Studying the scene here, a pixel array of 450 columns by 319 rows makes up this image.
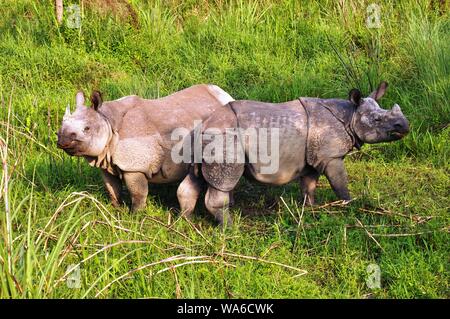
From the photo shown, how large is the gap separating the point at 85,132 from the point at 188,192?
1043 millimetres

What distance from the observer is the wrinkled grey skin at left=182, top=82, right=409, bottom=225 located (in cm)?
611

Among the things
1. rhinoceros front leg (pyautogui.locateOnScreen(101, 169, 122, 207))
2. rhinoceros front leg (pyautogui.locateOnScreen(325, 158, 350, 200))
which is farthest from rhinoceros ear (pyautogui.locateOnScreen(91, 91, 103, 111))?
rhinoceros front leg (pyautogui.locateOnScreen(325, 158, 350, 200))

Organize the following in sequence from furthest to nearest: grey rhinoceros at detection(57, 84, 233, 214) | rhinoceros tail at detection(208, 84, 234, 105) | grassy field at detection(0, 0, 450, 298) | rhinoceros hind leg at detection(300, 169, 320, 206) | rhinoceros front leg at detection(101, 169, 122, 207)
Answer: rhinoceros tail at detection(208, 84, 234, 105), rhinoceros front leg at detection(101, 169, 122, 207), rhinoceros hind leg at detection(300, 169, 320, 206), grey rhinoceros at detection(57, 84, 233, 214), grassy field at detection(0, 0, 450, 298)

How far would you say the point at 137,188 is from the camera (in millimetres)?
6449

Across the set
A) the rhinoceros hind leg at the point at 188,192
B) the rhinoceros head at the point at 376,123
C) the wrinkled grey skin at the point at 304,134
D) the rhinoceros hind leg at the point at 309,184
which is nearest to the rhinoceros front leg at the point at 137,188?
the rhinoceros hind leg at the point at 188,192

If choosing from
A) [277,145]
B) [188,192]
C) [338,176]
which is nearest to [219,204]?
[188,192]

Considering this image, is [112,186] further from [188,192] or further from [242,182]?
[242,182]

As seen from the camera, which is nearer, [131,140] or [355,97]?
[355,97]

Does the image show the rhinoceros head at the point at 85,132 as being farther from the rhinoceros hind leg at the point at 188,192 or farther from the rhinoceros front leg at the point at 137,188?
the rhinoceros hind leg at the point at 188,192

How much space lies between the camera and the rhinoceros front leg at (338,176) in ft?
20.4

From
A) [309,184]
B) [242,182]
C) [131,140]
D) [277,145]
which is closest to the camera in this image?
[277,145]

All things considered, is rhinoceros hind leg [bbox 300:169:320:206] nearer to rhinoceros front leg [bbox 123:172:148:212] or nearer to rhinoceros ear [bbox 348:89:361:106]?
rhinoceros ear [bbox 348:89:361:106]

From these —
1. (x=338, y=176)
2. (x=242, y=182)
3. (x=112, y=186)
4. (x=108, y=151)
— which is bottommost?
(x=242, y=182)

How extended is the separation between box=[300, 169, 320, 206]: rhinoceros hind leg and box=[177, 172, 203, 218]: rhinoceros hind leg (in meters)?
0.98
